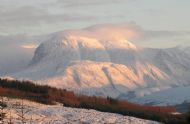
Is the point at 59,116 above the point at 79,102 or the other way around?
the other way around

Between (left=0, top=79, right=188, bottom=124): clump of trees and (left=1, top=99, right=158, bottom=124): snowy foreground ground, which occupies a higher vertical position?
(left=0, top=79, right=188, bottom=124): clump of trees

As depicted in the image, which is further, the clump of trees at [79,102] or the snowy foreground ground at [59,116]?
the clump of trees at [79,102]

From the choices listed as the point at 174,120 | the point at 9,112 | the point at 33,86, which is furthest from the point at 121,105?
the point at 9,112

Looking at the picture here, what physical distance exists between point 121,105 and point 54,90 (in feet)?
60.4

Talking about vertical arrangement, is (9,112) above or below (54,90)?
below

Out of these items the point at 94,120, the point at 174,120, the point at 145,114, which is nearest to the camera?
the point at 94,120

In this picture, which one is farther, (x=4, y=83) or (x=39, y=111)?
(x=4, y=83)

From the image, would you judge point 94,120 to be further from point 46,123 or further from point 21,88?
point 21,88

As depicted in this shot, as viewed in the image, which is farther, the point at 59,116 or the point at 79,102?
the point at 79,102

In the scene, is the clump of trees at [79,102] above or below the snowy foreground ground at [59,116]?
above

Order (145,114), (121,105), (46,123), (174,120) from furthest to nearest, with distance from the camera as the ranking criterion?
(121,105) → (145,114) → (174,120) → (46,123)

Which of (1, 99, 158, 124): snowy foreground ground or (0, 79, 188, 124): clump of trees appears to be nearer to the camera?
(1, 99, 158, 124): snowy foreground ground

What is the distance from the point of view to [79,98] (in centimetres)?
13888

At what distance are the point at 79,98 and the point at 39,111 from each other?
4703 cm
